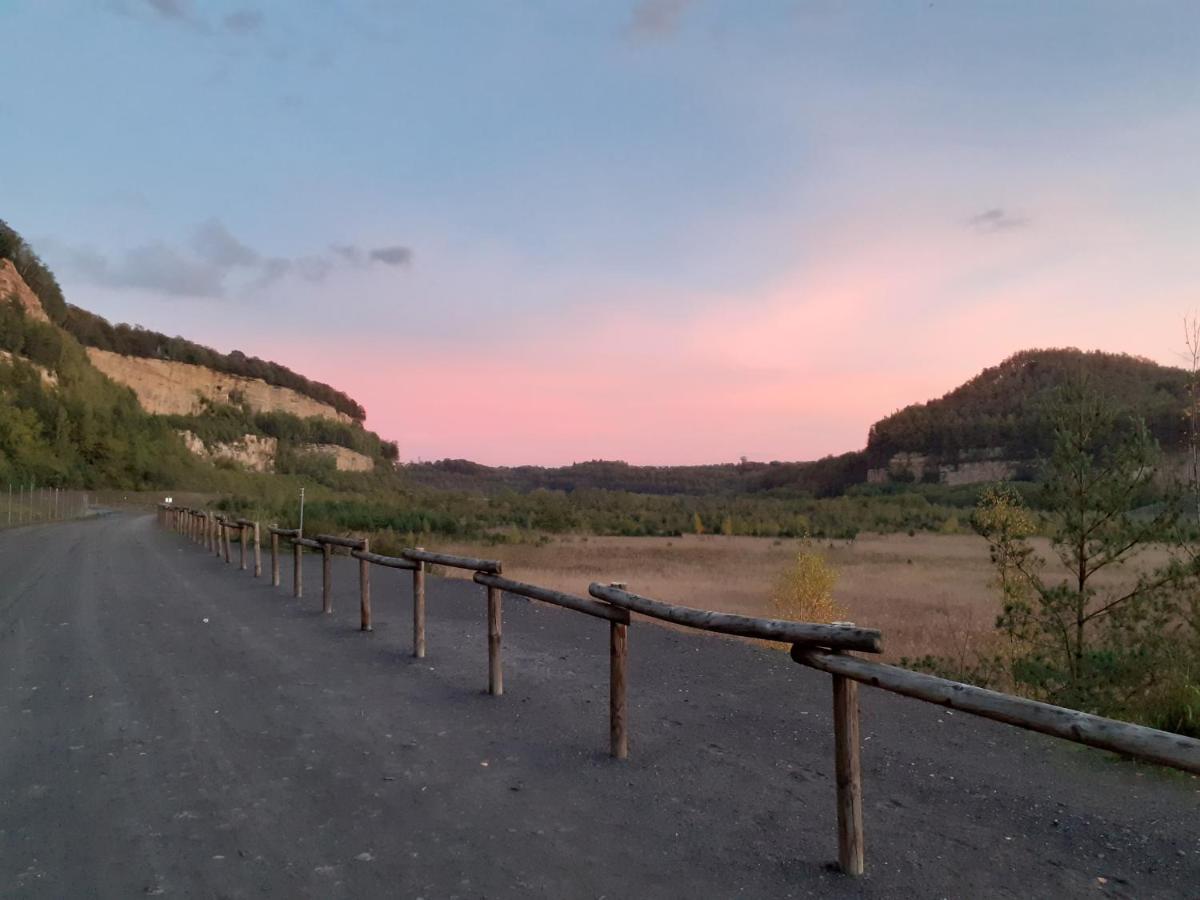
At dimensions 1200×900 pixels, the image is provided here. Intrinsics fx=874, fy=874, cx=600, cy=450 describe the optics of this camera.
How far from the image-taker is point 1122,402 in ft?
32.8

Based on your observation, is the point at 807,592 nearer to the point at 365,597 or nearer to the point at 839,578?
the point at 365,597

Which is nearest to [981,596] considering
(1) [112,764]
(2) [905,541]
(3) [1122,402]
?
(3) [1122,402]

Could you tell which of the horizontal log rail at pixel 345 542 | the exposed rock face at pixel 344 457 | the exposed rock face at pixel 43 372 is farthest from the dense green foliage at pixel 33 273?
the horizontal log rail at pixel 345 542

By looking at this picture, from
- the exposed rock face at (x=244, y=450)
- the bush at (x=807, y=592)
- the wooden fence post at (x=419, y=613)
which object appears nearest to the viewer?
the wooden fence post at (x=419, y=613)

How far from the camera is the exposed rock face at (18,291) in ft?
203

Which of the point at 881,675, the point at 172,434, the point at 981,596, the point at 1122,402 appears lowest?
the point at 981,596

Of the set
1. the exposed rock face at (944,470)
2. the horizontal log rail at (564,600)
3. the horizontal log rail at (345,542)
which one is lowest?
the horizontal log rail at (564,600)

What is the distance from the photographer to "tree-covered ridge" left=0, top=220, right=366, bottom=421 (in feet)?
244

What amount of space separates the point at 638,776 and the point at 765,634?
1.34 metres

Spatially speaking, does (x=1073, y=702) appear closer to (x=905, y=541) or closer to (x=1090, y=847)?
(x=1090, y=847)

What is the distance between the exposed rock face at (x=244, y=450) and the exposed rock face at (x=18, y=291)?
23155 mm

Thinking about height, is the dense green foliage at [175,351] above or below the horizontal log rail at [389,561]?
above

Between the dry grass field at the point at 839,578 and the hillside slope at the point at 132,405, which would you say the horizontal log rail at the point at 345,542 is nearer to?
the dry grass field at the point at 839,578

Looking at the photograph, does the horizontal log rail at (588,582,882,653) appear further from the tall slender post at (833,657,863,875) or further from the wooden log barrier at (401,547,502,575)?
the wooden log barrier at (401,547,502,575)
